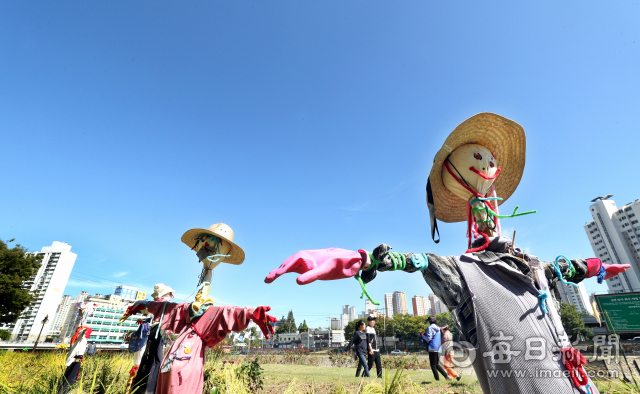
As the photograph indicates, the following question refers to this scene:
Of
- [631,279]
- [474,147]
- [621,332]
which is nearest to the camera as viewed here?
[474,147]

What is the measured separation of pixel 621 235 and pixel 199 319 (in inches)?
3537

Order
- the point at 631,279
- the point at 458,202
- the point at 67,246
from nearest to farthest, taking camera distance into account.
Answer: the point at 458,202 < the point at 631,279 < the point at 67,246

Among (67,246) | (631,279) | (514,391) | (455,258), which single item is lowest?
(514,391)

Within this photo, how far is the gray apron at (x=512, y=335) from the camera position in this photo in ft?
4.68

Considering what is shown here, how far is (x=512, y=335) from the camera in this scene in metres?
1.52

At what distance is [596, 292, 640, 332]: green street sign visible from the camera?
6625 mm

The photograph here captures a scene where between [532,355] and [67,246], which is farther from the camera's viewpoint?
[67,246]

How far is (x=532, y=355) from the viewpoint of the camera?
1477 mm

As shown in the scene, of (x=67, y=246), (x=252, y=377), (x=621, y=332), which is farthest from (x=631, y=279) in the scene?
(x=67, y=246)

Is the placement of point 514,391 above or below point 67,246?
below

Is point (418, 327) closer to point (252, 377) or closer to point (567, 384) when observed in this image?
point (252, 377)

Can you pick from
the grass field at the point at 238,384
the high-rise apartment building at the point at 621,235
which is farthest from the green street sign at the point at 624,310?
the high-rise apartment building at the point at 621,235

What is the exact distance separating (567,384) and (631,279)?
8909 centimetres

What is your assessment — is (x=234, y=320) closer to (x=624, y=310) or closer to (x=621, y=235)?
(x=624, y=310)
